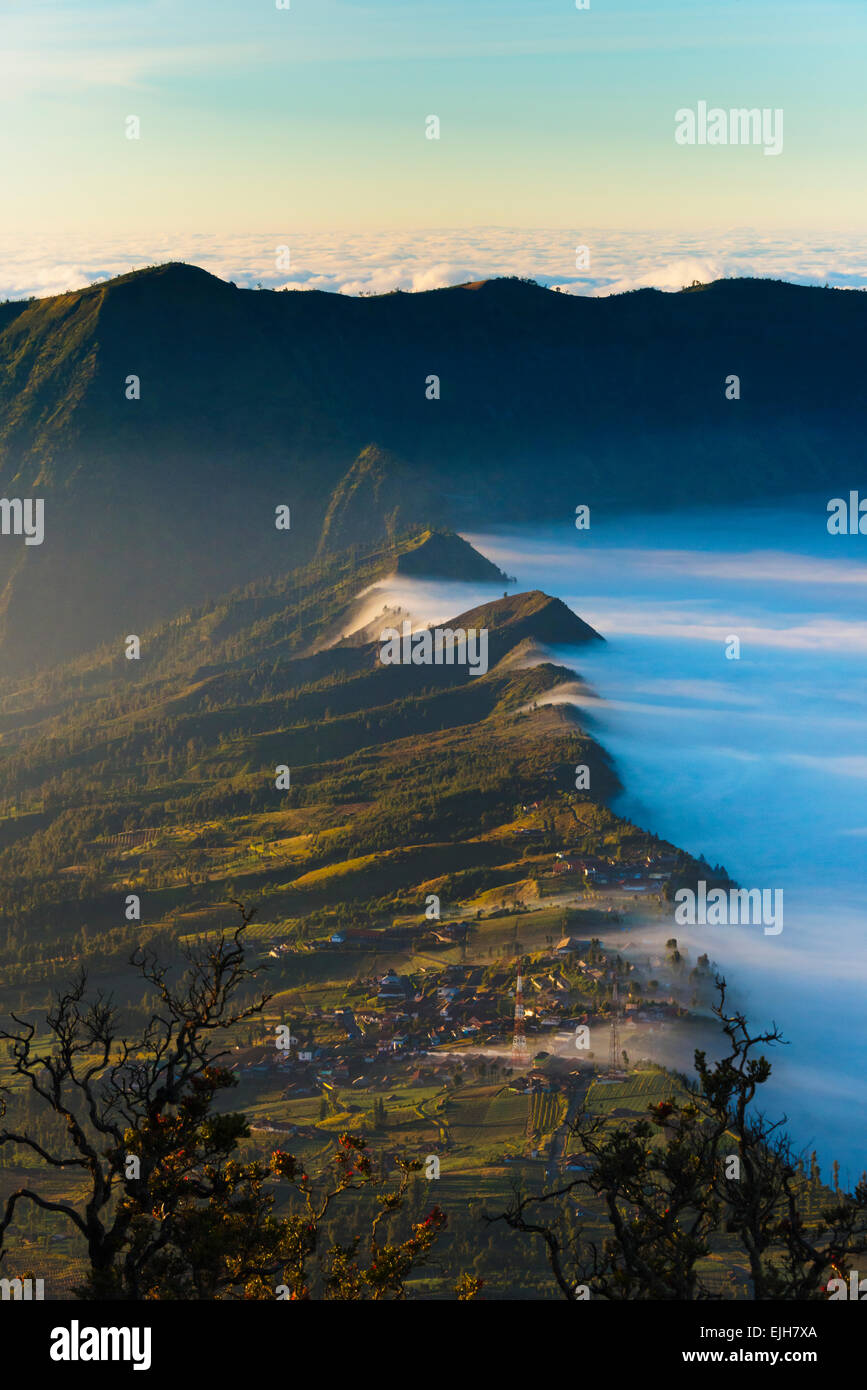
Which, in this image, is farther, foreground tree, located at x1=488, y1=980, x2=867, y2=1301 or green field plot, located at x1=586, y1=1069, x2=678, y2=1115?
green field plot, located at x1=586, y1=1069, x2=678, y2=1115

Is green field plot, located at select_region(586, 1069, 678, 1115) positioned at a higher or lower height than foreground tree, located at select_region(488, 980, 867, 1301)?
lower

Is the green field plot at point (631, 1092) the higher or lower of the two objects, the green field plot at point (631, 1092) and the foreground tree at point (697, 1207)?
the lower

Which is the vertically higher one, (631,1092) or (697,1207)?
(697,1207)

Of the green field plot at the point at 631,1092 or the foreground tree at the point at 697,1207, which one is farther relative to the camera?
the green field plot at the point at 631,1092

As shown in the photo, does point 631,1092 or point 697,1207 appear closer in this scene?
point 697,1207

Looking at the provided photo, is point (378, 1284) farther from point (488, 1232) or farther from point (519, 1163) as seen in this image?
point (519, 1163)

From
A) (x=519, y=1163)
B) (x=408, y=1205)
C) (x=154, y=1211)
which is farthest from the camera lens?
(x=519, y=1163)

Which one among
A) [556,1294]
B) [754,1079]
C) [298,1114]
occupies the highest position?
[754,1079]
